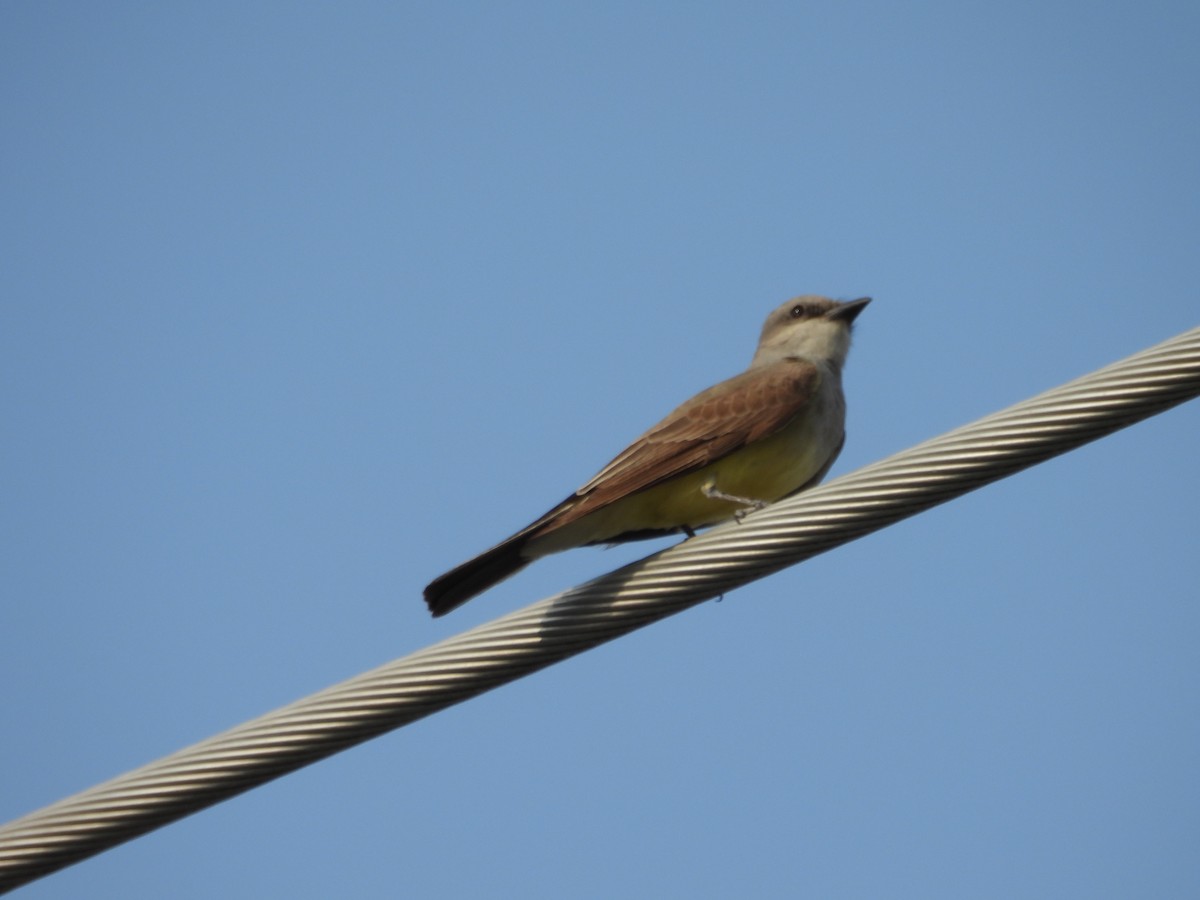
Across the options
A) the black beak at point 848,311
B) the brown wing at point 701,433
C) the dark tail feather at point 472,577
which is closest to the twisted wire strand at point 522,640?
the dark tail feather at point 472,577

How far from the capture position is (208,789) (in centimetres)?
383

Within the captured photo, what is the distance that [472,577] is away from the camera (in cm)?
591

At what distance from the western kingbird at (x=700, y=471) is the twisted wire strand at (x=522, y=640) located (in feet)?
6.13

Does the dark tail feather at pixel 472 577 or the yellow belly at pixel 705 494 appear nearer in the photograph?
the dark tail feather at pixel 472 577

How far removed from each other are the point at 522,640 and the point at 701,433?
2545 mm

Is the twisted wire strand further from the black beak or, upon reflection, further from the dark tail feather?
the black beak

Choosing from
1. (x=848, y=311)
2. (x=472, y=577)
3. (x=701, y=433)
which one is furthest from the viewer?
(x=848, y=311)

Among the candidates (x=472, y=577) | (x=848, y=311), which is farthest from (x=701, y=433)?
(x=848, y=311)

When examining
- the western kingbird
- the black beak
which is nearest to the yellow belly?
the western kingbird

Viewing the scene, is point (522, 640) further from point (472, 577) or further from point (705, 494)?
point (705, 494)

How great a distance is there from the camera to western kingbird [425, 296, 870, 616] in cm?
595

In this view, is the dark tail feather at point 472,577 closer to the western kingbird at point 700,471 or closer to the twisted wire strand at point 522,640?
the western kingbird at point 700,471

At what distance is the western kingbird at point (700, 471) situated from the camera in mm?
5945

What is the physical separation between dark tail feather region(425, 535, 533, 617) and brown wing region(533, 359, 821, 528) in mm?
197
